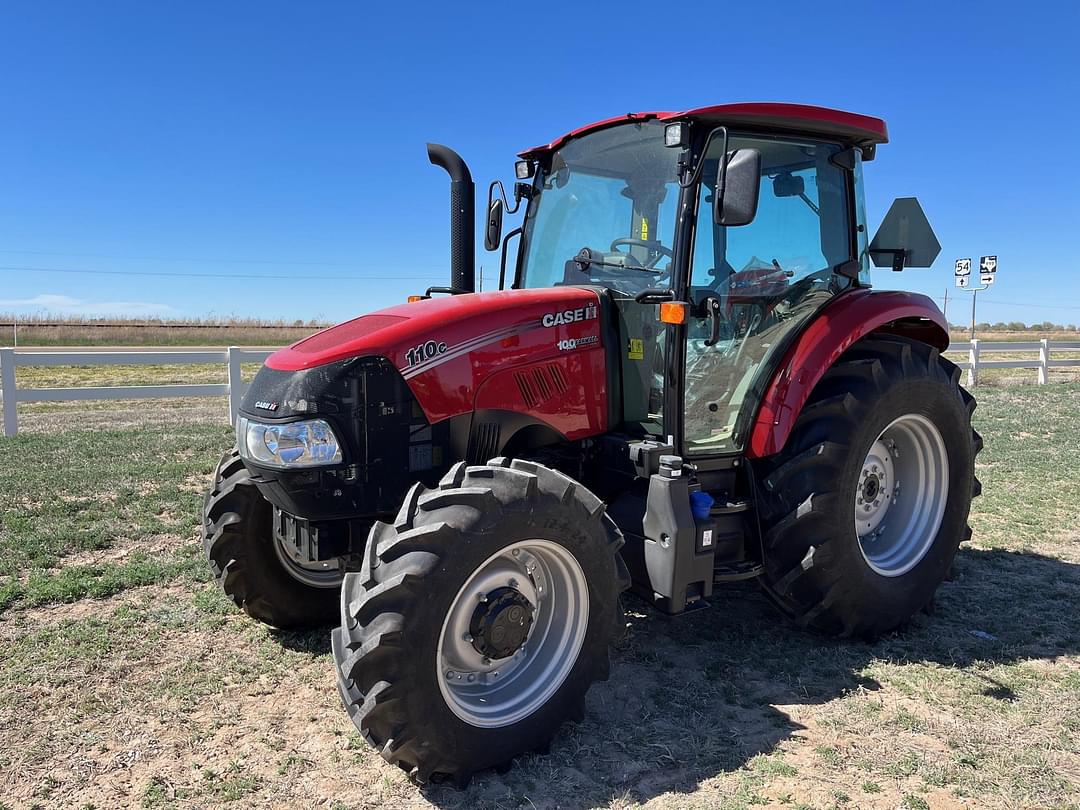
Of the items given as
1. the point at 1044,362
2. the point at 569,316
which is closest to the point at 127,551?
the point at 569,316

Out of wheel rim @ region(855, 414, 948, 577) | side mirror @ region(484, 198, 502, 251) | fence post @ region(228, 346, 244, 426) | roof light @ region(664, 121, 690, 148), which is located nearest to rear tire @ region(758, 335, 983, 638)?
wheel rim @ region(855, 414, 948, 577)

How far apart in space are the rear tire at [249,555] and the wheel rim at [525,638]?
1.38 metres

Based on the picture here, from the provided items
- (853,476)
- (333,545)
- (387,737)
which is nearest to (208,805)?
(387,737)

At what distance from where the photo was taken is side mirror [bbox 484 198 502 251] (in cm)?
420

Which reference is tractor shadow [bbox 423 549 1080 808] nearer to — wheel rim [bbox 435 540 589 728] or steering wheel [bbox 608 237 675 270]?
wheel rim [bbox 435 540 589 728]

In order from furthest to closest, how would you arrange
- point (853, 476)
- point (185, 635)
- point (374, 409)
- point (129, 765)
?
point (185, 635)
point (853, 476)
point (374, 409)
point (129, 765)

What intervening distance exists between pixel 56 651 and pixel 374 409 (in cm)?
211

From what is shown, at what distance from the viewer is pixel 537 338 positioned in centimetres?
337

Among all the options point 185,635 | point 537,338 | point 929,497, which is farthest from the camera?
point 929,497

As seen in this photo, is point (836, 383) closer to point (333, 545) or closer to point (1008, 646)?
point (1008, 646)

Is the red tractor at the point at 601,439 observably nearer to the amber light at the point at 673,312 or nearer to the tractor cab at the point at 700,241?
the tractor cab at the point at 700,241

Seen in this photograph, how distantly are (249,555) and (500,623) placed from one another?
1.57m

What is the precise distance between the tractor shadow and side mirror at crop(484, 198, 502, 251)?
2123 millimetres

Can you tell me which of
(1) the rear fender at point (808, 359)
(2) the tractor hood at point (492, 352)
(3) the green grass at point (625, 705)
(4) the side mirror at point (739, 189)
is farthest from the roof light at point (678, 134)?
(3) the green grass at point (625, 705)
